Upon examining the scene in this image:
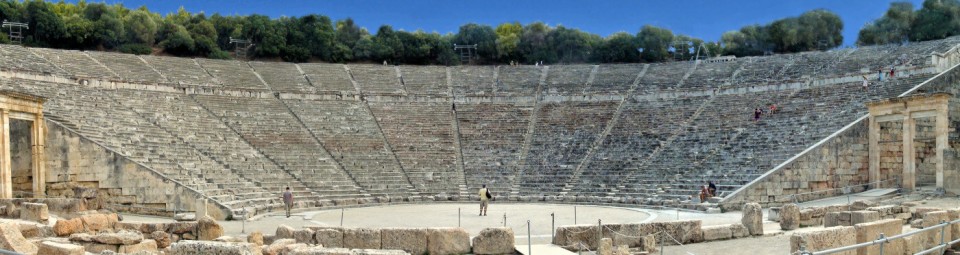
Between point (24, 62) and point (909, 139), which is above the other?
point (24, 62)

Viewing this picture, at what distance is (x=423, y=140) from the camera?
106 feet

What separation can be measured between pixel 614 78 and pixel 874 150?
17211 mm

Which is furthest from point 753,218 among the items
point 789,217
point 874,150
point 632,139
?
point 632,139

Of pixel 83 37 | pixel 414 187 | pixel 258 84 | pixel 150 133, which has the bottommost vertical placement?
pixel 414 187

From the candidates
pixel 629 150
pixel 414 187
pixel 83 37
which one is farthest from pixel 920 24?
pixel 83 37

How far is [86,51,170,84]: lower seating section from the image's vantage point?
32.9 meters

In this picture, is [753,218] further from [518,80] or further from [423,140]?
[518,80]

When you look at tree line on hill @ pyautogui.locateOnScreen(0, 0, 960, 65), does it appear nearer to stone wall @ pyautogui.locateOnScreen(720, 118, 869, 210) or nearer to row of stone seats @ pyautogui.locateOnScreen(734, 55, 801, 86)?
row of stone seats @ pyautogui.locateOnScreen(734, 55, 801, 86)

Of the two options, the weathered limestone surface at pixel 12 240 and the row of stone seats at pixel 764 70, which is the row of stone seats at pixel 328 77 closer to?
the row of stone seats at pixel 764 70

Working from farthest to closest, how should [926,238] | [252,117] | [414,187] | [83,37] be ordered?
[83,37]
[252,117]
[414,187]
[926,238]

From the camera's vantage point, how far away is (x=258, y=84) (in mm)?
36656

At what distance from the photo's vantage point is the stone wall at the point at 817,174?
22828mm

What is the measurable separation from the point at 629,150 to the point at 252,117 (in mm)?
14965

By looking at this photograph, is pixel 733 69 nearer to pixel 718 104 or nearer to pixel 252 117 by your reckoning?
pixel 718 104
